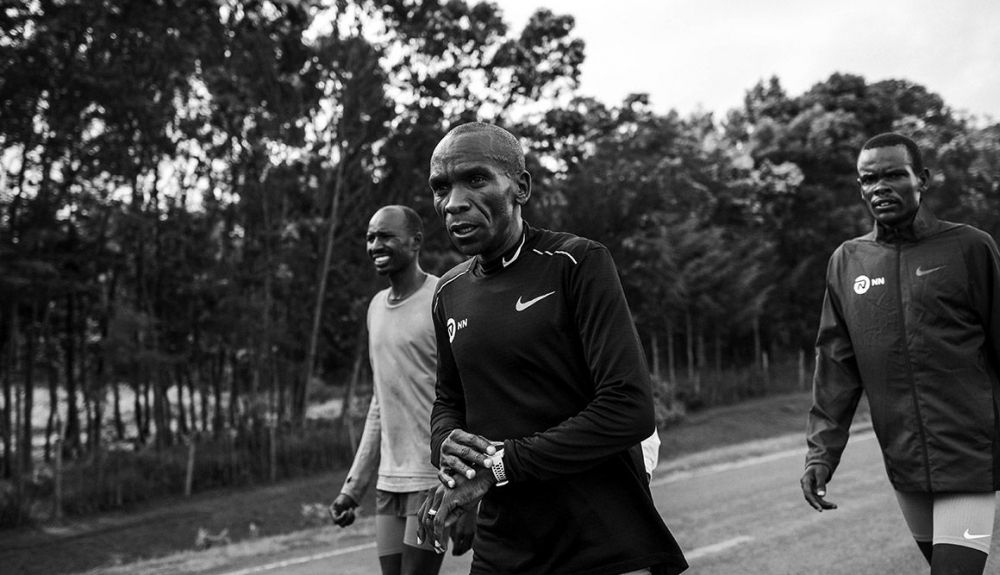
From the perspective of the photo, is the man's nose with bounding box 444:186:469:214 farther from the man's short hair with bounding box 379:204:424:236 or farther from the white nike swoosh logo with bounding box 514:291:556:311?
the man's short hair with bounding box 379:204:424:236

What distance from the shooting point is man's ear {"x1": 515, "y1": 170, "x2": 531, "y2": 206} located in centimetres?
254

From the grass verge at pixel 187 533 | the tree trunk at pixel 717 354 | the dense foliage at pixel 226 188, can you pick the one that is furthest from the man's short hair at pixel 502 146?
the tree trunk at pixel 717 354

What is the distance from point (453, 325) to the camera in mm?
2604

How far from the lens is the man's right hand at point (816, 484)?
367cm

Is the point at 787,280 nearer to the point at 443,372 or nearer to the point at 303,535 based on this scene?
the point at 303,535

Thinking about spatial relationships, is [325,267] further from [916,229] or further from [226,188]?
[916,229]

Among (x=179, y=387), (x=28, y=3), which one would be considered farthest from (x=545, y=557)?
(x=179, y=387)

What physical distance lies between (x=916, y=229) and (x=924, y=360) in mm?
516

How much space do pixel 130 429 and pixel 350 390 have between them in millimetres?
3832

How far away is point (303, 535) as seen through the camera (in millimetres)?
9961

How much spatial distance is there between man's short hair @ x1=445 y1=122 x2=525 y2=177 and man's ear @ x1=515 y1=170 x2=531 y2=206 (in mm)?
17

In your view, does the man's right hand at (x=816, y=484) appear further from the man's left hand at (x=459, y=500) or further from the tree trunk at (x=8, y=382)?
the tree trunk at (x=8, y=382)

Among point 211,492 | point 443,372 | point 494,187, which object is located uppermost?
point 494,187

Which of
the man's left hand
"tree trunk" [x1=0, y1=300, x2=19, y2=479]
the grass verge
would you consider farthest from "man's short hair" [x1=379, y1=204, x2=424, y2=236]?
"tree trunk" [x1=0, y1=300, x2=19, y2=479]
